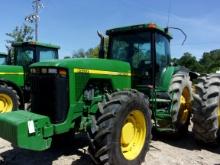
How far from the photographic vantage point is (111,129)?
519cm

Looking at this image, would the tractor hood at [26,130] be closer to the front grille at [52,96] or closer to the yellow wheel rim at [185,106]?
the front grille at [52,96]

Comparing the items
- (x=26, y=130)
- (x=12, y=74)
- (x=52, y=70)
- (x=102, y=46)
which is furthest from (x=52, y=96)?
(x=12, y=74)

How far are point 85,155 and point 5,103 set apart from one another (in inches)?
219

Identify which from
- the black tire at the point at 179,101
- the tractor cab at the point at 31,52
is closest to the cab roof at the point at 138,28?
the black tire at the point at 179,101

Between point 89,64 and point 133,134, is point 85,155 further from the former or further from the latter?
point 89,64

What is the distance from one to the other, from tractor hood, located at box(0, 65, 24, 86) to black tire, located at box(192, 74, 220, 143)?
6.78 meters

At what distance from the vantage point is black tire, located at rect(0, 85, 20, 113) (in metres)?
11.0

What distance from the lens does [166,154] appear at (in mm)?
6578

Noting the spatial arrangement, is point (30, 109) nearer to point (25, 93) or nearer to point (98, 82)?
point (98, 82)

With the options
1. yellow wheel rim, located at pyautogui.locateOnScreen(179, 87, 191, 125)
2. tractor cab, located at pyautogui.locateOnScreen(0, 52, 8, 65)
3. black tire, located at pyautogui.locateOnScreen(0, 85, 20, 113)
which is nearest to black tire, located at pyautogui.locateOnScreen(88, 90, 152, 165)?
yellow wheel rim, located at pyautogui.locateOnScreen(179, 87, 191, 125)

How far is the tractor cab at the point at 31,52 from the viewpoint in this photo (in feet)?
41.6

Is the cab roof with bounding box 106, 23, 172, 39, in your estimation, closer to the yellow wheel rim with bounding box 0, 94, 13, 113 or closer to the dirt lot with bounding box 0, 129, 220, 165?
the dirt lot with bounding box 0, 129, 220, 165

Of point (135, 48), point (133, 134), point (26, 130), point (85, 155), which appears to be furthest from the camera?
point (135, 48)

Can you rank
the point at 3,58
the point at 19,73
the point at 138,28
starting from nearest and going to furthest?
the point at 138,28, the point at 19,73, the point at 3,58
